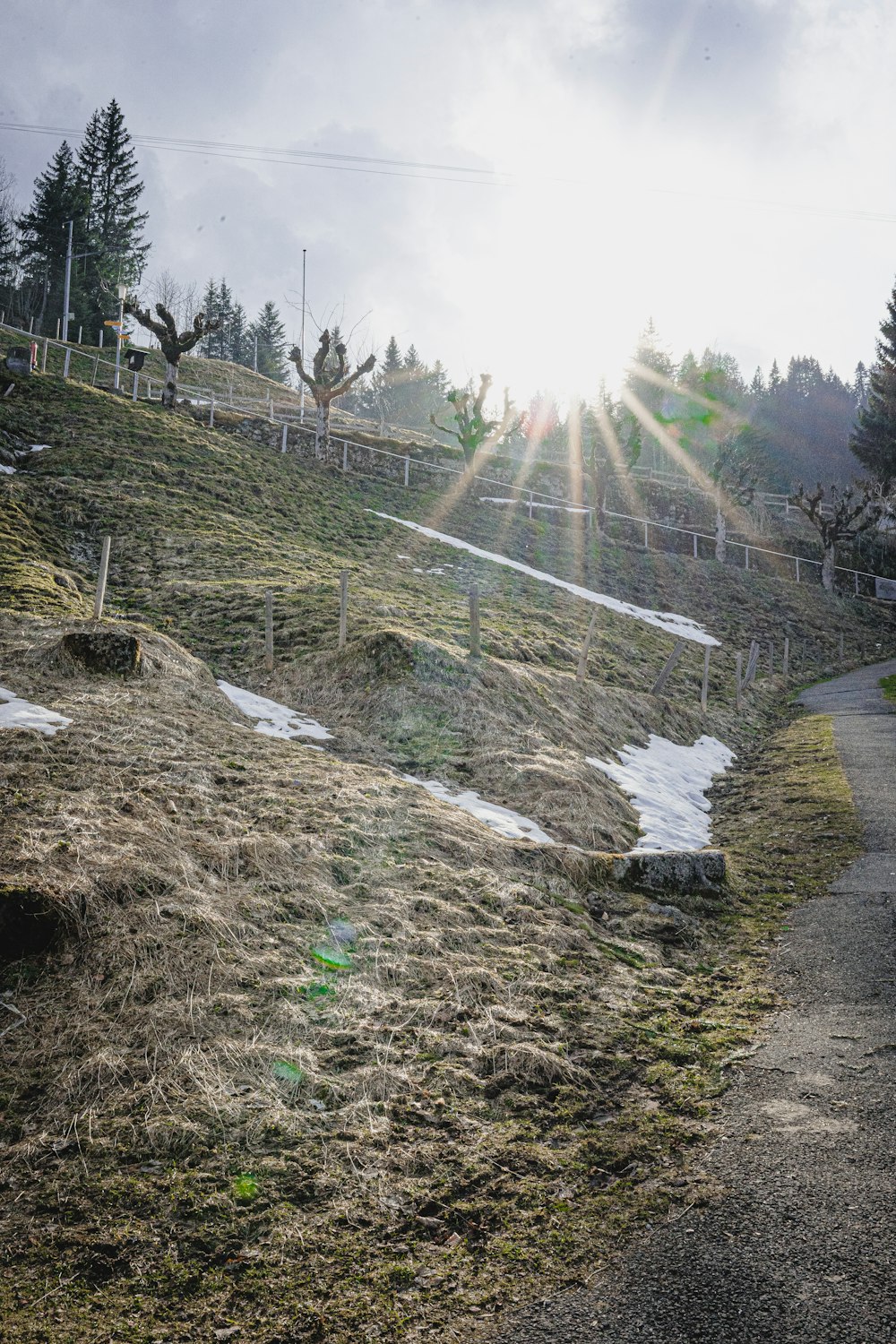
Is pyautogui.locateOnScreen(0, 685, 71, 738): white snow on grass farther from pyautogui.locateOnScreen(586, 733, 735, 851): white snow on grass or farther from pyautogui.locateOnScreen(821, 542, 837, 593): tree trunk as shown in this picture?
pyautogui.locateOnScreen(821, 542, 837, 593): tree trunk

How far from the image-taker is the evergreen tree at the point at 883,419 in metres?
50.5

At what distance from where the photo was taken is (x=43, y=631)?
10000 mm

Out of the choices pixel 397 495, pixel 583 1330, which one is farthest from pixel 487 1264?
pixel 397 495

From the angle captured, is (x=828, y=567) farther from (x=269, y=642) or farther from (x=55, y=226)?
(x=55, y=226)

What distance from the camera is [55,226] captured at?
55000mm

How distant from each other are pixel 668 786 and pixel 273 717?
620 cm

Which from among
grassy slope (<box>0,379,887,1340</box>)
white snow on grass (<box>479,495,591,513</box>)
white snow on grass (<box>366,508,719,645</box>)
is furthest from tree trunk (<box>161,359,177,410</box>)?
grassy slope (<box>0,379,887,1340</box>)

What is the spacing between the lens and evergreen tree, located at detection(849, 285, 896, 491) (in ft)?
166

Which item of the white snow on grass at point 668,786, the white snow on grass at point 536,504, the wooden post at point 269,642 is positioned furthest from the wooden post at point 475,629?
the white snow on grass at point 536,504

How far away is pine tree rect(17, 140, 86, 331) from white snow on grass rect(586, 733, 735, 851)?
187ft

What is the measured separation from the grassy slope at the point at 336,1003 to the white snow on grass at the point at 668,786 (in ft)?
1.74

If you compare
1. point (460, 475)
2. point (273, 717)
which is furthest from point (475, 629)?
point (460, 475)

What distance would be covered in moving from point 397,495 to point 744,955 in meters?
28.8

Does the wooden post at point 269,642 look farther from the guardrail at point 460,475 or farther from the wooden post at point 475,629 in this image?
the guardrail at point 460,475
